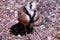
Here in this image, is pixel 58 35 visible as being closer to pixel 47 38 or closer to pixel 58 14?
pixel 47 38

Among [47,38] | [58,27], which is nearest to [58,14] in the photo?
[58,27]

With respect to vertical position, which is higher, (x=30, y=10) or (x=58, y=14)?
(x=30, y=10)

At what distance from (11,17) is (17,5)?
18.8 inches

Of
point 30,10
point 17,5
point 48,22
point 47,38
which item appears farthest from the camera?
point 17,5

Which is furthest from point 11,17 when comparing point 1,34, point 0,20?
point 1,34

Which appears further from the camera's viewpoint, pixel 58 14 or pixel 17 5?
pixel 17 5

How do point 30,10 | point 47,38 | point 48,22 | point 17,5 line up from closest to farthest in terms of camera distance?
point 30,10
point 47,38
point 48,22
point 17,5

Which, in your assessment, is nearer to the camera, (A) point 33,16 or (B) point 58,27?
(A) point 33,16

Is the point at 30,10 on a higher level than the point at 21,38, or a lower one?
higher

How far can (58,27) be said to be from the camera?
14.0 feet

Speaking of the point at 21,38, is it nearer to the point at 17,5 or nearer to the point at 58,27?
the point at 58,27

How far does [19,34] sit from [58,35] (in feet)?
2.50

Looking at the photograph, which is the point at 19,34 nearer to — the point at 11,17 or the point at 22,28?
the point at 22,28

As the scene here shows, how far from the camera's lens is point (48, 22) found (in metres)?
4.39
